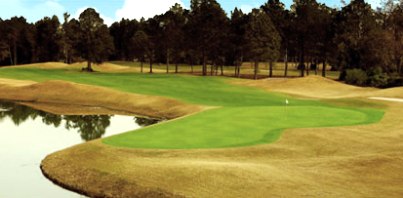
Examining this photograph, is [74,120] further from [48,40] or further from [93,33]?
[48,40]

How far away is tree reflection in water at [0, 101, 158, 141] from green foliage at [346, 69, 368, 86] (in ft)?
154

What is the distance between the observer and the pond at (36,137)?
25031 millimetres

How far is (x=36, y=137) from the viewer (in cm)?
3966

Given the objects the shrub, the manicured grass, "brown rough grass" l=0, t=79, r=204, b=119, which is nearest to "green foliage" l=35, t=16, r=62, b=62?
"brown rough grass" l=0, t=79, r=204, b=119

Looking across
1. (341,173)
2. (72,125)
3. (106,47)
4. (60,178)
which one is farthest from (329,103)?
(106,47)

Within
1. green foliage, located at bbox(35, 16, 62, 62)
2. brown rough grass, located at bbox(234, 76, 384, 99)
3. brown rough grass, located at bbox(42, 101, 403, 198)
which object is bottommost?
brown rough grass, located at bbox(234, 76, 384, 99)

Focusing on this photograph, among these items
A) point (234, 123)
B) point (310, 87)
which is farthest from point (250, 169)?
point (310, 87)

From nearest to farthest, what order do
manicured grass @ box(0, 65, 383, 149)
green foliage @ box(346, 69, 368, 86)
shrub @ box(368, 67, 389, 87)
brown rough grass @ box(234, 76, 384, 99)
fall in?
manicured grass @ box(0, 65, 383, 149)
brown rough grass @ box(234, 76, 384, 99)
shrub @ box(368, 67, 389, 87)
green foliage @ box(346, 69, 368, 86)

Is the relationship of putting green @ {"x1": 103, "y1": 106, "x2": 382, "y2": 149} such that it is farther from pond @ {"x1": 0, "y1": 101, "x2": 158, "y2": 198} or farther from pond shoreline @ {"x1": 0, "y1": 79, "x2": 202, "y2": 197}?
pond shoreline @ {"x1": 0, "y1": 79, "x2": 202, "y2": 197}

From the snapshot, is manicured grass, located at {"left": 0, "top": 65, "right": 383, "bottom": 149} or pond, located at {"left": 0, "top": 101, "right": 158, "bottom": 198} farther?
manicured grass, located at {"left": 0, "top": 65, "right": 383, "bottom": 149}

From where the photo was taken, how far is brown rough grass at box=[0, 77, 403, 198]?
21359 mm

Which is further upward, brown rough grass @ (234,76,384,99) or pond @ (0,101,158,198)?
brown rough grass @ (234,76,384,99)

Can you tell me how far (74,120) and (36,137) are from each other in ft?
36.3

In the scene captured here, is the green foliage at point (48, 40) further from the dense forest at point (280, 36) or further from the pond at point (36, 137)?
the pond at point (36, 137)
